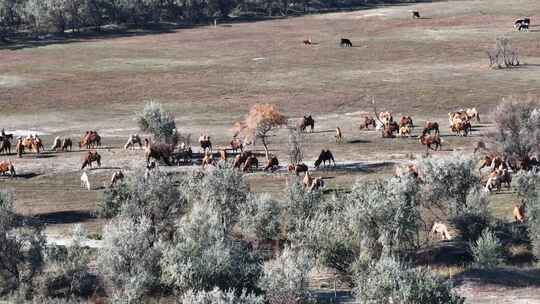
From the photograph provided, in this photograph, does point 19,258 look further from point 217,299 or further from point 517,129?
point 517,129

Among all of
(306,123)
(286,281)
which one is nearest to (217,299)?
(286,281)

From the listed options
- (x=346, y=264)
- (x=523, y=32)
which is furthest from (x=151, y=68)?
(x=346, y=264)

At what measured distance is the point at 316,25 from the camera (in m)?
117

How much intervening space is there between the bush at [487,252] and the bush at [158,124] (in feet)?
79.3

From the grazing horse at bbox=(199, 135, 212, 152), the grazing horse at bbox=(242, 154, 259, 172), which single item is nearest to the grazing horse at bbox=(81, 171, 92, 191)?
the grazing horse at bbox=(242, 154, 259, 172)

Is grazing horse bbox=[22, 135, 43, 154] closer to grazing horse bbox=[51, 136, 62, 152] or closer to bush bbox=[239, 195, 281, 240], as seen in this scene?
grazing horse bbox=[51, 136, 62, 152]

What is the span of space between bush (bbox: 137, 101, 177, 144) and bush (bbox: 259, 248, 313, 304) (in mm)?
26440

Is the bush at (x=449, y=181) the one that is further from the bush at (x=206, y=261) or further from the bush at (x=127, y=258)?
the bush at (x=127, y=258)

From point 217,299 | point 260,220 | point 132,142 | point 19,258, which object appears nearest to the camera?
point 217,299

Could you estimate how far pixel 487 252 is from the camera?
27.9 metres

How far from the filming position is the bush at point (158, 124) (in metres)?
49.8

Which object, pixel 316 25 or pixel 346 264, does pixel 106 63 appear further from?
pixel 346 264

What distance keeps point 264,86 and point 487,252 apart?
4646 cm

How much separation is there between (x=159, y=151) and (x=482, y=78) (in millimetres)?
32590
